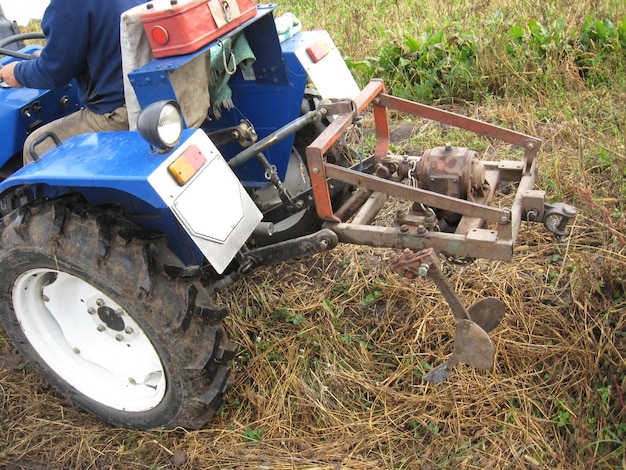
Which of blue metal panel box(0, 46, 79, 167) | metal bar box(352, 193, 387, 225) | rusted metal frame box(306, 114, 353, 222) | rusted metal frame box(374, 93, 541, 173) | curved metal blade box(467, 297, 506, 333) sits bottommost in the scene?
curved metal blade box(467, 297, 506, 333)

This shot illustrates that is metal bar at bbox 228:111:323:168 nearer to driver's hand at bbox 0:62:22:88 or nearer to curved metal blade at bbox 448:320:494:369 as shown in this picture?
curved metal blade at bbox 448:320:494:369

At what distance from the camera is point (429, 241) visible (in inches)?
84.3

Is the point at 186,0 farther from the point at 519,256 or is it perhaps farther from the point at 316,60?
the point at 519,256

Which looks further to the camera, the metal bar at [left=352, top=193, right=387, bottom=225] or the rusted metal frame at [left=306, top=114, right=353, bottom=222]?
the metal bar at [left=352, top=193, right=387, bottom=225]

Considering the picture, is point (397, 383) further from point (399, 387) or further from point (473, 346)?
point (473, 346)

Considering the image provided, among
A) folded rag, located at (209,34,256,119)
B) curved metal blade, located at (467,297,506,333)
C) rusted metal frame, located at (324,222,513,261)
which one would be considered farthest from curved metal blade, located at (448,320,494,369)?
folded rag, located at (209,34,256,119)

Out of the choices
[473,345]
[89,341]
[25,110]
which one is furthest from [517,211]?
[25,110]

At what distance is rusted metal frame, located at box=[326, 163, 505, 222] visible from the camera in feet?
6.73

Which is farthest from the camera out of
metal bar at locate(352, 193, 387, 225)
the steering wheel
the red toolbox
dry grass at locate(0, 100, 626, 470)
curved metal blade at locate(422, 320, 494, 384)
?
the steering wheel

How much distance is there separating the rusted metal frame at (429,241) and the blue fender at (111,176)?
24.9 inches

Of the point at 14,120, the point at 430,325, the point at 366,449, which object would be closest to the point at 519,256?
the point at 430,325

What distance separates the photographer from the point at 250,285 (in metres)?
3.08

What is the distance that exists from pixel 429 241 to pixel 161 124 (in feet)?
3.32

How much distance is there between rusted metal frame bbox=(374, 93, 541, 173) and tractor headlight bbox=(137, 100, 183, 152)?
1034mm
